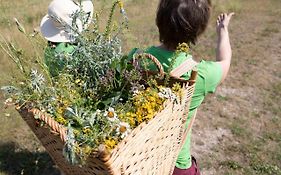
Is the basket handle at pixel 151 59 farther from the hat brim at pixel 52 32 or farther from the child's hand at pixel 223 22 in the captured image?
the hat brim at pixel 52 32

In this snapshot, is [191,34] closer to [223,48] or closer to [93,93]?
[223,48]

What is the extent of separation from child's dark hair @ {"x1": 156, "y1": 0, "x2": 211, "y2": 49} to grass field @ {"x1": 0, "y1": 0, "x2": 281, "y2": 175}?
24 cm

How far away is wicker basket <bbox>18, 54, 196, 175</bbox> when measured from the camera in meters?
1.42

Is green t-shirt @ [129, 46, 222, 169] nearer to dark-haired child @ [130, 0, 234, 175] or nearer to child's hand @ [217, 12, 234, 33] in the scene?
dark-haired child @ [130, 0, 234, 175]

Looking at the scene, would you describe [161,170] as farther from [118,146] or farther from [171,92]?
[118,146]

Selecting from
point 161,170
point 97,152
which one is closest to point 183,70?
point 161,170

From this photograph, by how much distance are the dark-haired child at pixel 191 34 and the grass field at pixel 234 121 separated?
9.5 inches

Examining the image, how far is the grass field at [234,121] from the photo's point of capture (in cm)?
423

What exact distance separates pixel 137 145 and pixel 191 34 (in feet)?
2.90

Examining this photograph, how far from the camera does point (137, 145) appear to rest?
5.00ft

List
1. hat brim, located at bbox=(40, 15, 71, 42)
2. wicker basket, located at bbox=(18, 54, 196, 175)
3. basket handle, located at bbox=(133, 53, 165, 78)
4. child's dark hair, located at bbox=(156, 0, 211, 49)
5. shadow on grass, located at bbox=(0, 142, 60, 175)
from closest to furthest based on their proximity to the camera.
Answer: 1. wicker basket, located at bbox=(18, 54, 196, 175)
2. basket handle, located at bbox=(133, 53, 165, 78)
3. child's dark hair, located at bbox=(156, 0, 211, 49)
4. hat brim, located at bbox=(40, 15, 71, 42)
5. shadow on grass, located at bbox=(0, 142, 60, 175)

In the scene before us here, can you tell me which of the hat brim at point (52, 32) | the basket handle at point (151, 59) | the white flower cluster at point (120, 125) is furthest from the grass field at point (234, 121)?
the white flower cluster at point (120, 125)

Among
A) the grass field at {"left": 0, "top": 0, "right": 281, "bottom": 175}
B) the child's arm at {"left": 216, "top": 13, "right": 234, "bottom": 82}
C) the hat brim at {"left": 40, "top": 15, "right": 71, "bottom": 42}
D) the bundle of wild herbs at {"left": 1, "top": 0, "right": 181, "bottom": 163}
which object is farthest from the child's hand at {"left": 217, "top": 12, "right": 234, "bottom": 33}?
the hat brim at {"left": 40, "top": 15, "right": 71, "bottom": 42}

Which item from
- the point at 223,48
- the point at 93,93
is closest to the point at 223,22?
the point at 223,48
